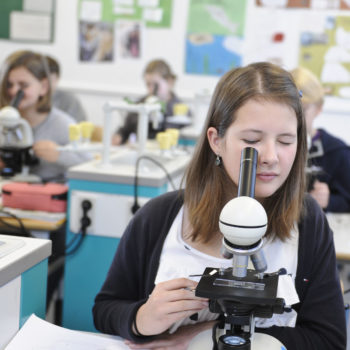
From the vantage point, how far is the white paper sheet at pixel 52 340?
1.08 metres

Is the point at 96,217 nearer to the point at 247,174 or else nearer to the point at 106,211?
the point at 106,211

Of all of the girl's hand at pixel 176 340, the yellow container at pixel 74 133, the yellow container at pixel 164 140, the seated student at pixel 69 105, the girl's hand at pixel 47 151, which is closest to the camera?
the girl's hand at pixel 176 340

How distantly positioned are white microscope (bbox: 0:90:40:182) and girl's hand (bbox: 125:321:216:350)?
162cm

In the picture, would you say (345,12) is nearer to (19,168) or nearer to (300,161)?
(19,168)

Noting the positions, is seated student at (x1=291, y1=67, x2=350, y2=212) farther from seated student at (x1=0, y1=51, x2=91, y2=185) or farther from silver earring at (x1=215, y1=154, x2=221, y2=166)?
silver earring at (x1=215, y1=154, x2=221, y2=166)

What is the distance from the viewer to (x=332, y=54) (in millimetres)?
4961

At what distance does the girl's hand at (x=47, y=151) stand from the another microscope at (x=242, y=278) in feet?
6.64

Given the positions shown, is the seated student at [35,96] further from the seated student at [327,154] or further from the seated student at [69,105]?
the seated student at [69,105]

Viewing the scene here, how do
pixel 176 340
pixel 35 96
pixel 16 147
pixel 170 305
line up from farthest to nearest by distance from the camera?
pixel 35 96 → pixel 16 147 → pixel 176 340 → pixel 170 305

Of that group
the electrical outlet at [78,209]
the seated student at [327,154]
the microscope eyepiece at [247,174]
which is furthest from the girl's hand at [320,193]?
the microscope eyepiece at [247,174]

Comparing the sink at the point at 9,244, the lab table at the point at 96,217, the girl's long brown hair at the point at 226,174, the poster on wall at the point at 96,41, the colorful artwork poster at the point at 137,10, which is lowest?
the lab table at the point at 96,217

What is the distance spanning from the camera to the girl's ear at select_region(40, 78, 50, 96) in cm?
312

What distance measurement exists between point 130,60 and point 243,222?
15.4ft

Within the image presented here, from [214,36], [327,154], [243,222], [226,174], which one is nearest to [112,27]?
[214,36]
